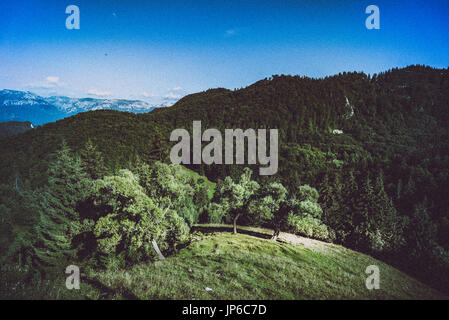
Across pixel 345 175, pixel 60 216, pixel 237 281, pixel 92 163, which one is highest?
pixel 92 163

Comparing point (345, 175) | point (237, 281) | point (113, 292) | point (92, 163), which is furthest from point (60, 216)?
point (345, 175)

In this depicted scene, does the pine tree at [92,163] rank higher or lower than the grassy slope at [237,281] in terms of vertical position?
higher

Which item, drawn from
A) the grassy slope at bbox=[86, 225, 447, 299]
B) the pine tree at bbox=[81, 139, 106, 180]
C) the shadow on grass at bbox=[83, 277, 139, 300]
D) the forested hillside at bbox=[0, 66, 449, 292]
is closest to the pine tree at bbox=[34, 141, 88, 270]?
the pine tree at bbox=[81, 139, 106, 180]

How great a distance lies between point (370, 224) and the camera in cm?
5781

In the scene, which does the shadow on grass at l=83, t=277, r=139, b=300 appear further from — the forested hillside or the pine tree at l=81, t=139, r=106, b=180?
the pine tree at l=81, t=139, r=106, b=180

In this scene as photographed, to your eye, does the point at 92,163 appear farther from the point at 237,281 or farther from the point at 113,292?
the point at 237,281

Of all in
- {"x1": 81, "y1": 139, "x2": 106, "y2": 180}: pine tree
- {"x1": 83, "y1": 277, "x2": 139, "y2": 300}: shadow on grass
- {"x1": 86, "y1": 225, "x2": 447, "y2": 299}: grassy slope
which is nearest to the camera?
{"x1": 83, "y1": 277, "x2": 139, "y2": 300}: shadow on grass

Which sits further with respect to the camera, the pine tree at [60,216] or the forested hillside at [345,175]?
the forested hillside at [345,175]

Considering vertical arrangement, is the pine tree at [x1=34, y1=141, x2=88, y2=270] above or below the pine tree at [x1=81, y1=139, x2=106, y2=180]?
below

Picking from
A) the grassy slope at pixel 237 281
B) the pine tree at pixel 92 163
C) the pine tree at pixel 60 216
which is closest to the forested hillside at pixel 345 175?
the grassy slope at pixel 237 281

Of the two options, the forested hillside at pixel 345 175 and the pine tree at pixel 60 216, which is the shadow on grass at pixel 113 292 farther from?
the pine tree at pixel 60 216

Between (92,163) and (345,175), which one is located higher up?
(92,163)
